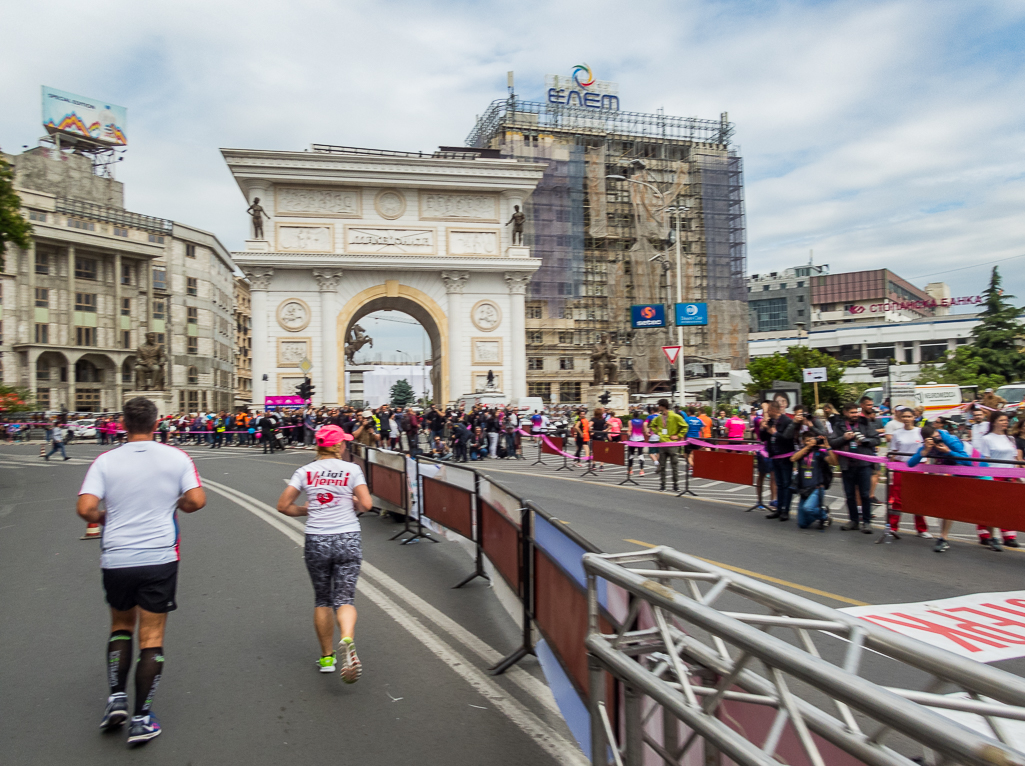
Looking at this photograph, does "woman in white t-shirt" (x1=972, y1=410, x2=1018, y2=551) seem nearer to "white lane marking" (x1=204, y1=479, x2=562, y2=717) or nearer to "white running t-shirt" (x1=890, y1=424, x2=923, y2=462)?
"white running t-shirt" (x1=890, y1=424, x2=923, y2=462)

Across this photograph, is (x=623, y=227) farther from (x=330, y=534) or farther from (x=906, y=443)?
(x=330, y=534)

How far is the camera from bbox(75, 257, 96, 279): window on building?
60219 mm

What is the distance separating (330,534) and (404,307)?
4098 cm

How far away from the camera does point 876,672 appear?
4754mm

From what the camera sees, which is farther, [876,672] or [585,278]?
[585,278]

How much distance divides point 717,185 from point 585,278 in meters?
15.6

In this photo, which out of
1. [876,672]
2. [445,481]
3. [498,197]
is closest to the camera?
[876,672]

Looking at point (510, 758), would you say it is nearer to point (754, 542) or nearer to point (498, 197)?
point (754, 542)

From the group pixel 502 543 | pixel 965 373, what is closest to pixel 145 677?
pixel 502 543

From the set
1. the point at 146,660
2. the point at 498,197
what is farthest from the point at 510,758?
the point at 498,197

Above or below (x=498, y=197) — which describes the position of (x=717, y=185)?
above

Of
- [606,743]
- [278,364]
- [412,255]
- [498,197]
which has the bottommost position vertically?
[606,743]

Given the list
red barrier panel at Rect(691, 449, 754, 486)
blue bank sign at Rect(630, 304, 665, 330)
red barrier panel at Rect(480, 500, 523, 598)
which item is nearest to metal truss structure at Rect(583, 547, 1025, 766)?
red barrier panel at Rect(480, 500, 523, 598)

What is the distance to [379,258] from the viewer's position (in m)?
41.6
